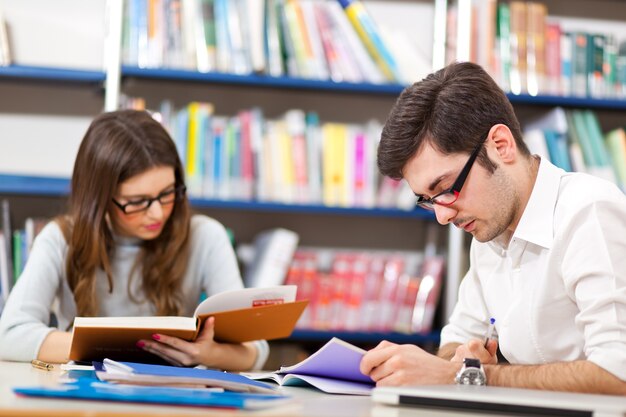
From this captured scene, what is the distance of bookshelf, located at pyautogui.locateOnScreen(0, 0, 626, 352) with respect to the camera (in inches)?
108

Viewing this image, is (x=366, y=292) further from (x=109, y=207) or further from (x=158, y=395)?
(x=158, y=395)

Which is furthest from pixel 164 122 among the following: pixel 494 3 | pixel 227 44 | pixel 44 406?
pixel 44 406

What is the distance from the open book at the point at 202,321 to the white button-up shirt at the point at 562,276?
1.39 ft

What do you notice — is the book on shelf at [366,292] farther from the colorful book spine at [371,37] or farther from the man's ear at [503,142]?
the man's ear at [503,142]

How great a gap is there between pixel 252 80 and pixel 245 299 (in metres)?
1.24

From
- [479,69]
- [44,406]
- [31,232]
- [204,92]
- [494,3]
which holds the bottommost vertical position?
[44,406]

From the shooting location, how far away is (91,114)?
3031 millimetres

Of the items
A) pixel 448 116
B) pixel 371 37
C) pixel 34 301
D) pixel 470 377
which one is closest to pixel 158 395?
pixel 470 377

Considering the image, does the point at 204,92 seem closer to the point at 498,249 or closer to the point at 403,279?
the point at 403,279

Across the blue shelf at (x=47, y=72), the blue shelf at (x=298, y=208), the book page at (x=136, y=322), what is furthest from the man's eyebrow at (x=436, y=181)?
the blue shelf at (x=47, y=72)

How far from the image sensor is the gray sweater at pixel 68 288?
1.90 meters

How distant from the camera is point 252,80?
2.79 meters

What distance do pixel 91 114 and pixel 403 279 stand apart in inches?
48.9

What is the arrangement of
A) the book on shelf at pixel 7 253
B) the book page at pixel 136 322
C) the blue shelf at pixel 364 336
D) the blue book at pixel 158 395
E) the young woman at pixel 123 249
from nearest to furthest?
A: the blue book at pixel 158 395 → the book page at pixel 136 322 → the young woman at pixel 123 249 → the book on shelf at pixel 7 253 → the blue shelf at pixel 364 336
